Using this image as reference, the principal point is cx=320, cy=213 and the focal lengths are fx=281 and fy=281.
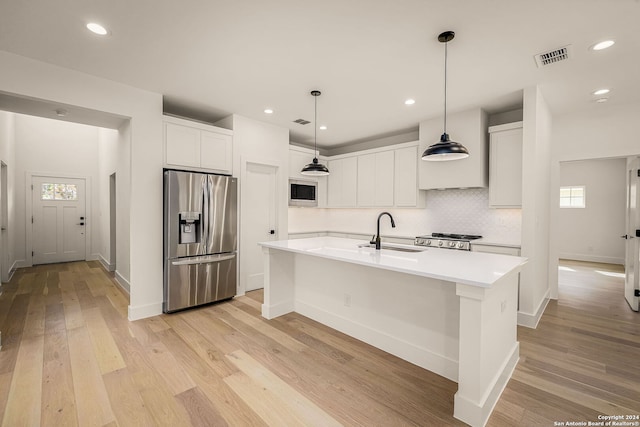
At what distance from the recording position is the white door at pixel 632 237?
3771 mm

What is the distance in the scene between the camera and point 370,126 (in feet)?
16.1

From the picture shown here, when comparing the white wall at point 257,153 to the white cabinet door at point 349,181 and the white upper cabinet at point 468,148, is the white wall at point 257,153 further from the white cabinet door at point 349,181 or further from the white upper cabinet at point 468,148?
the white upper cabinet at point 468,148

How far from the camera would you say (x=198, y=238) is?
374 cm

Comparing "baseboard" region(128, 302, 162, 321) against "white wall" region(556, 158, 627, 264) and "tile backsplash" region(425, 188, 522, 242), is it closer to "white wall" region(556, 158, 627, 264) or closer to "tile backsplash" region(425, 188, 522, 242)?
"tile backsplash" region(425, 188, 522, 242)

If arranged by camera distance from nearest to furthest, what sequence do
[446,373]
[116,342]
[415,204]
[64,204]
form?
[446,373], [116,342], [415,204], [64,204]

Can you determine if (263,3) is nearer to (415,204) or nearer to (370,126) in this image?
(370,126)

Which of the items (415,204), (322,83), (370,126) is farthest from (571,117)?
(322,83)

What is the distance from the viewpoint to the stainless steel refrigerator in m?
3.53

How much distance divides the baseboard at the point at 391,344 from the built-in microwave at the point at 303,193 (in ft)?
7.73

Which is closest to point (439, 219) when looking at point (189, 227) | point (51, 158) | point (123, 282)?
point (189, 227)

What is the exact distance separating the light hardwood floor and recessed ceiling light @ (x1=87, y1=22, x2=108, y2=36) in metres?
2.78

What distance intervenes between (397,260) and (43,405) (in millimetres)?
2699

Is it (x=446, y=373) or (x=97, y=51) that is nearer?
(x=446, y=373)

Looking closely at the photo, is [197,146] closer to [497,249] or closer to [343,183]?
[343,183]
